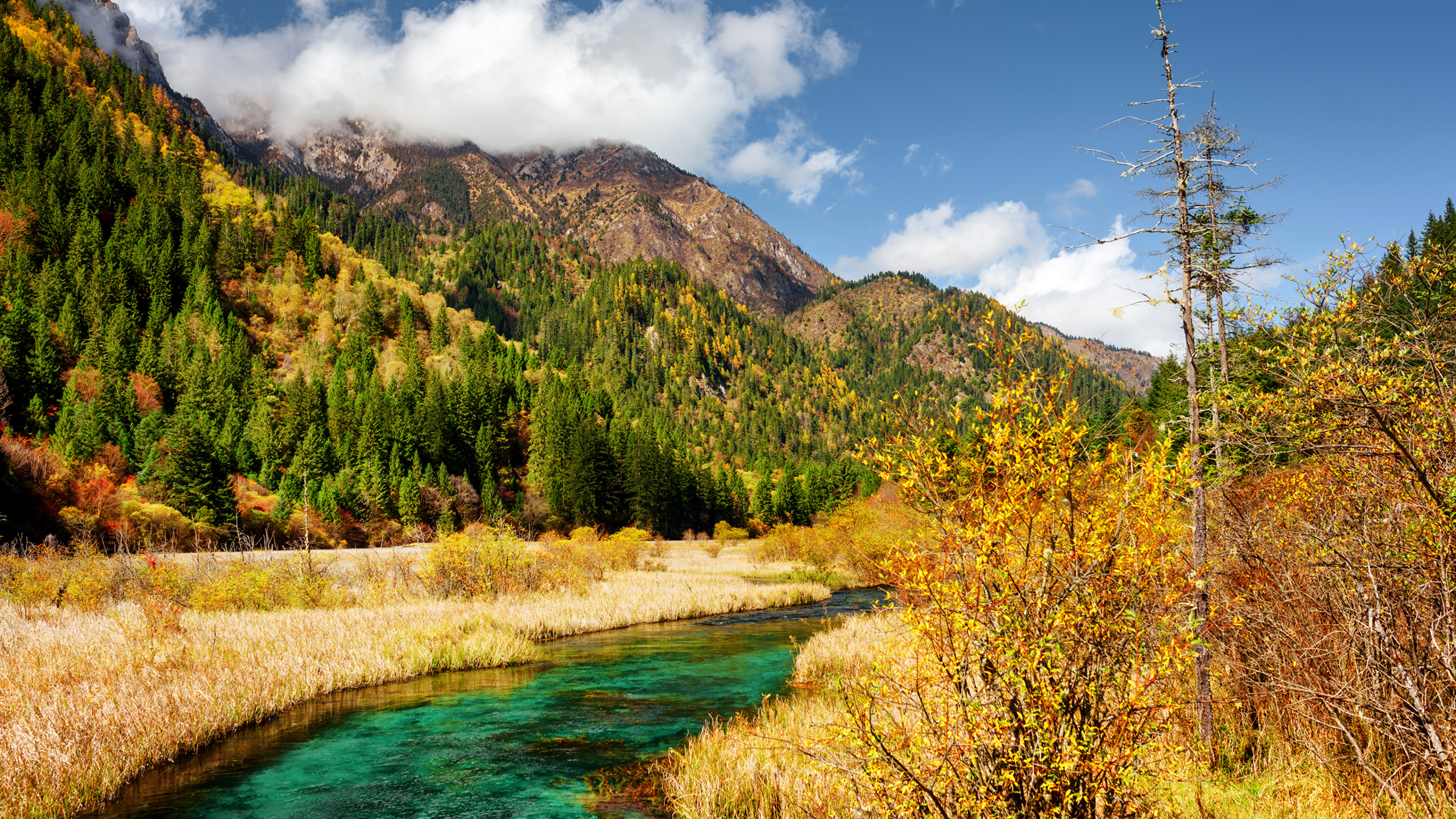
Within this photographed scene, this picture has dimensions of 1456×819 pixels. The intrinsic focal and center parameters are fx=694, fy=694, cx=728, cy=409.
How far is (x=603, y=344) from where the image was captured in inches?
7426

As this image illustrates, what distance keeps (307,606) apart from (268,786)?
18.4 meters

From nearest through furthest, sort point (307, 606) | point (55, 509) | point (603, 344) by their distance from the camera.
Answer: point (307, 606) < point (55, 509) < point (603, 344)

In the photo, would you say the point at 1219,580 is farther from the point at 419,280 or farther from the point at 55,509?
the point at 419,280

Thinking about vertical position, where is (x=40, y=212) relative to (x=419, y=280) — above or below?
below

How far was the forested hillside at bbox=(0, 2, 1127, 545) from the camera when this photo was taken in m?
60.8

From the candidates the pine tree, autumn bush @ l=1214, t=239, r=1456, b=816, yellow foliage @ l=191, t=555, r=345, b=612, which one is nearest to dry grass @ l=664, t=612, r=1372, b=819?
autumn bush @ l=1214, t=239, r=1456, b=816

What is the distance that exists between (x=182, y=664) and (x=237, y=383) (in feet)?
255

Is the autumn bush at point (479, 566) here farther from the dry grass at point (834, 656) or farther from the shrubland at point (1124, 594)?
the shrubland at point (1124, 594)

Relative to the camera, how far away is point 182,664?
671 inches

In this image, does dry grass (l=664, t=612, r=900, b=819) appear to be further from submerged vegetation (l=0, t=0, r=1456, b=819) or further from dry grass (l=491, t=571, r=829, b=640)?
dry grass (l=491, t=571, r=829, b=640)

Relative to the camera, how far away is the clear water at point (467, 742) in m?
11.3

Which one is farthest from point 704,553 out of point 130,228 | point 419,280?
point 419,280

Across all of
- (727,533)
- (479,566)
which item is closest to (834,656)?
(479,566)

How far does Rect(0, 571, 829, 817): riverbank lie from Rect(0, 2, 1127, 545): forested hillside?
2706cm
